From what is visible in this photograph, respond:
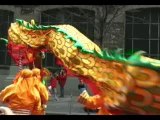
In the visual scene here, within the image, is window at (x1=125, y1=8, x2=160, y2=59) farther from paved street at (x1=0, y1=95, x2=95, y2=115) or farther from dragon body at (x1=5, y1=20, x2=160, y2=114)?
dragon body at (x1=5, y1=20, x2=160, y2=114)

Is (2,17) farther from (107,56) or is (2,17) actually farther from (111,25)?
(107,56)

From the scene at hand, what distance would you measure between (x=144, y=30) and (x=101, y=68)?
1615 centimetres

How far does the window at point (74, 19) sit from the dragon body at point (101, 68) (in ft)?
42.7

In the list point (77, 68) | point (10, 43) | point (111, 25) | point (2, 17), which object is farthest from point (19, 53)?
point (2, 17)

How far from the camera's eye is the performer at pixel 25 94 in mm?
8383

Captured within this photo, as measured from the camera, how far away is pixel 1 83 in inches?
933

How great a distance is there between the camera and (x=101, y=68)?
24.3 ft

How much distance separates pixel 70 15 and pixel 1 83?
14.8ft

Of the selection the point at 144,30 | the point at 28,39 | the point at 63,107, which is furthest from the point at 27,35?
the point at 144,30

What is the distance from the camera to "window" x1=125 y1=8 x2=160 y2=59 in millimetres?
23219

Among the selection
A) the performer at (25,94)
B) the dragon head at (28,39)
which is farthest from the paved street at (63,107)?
the performer at (25,94)

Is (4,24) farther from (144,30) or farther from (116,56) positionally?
(116,56)

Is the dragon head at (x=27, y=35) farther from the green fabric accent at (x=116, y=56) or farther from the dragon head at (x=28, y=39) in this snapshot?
the green fabric accent at (x=116, y=56)

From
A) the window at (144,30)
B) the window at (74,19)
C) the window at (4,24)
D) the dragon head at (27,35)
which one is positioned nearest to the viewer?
the dragon head at (27,35)
